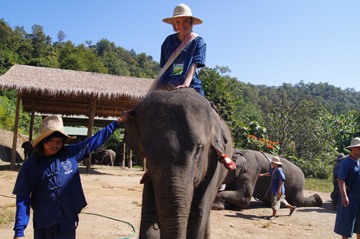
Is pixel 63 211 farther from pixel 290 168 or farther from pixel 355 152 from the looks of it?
pixel 290 168

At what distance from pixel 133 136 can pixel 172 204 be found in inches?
41.7

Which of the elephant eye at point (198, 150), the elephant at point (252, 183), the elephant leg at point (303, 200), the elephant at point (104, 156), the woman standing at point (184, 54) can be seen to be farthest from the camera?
the elephant at point (104, 156)

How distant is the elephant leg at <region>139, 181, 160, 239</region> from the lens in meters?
3.13

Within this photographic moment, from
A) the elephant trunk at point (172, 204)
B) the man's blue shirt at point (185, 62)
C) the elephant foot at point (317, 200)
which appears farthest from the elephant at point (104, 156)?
the elephant trunk at point (172, 204)

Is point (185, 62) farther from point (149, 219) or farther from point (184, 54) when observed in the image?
point (149, 219)

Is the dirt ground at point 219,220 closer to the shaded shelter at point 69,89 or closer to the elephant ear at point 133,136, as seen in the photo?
the elephant ear at point 133,136

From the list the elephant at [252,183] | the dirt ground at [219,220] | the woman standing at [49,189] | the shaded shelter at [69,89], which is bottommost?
the dirt ground at [219,220]

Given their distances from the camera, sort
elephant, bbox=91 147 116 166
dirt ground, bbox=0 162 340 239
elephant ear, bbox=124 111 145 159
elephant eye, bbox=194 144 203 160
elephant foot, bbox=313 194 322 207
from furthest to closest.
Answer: elephant, bbox=91 147 116 166 → elephant foot, bbox=313 194 322 207 → dirt ground, bbox=0 162 340 239 → elephant ear, bbox=124 111 145 159 → elephant eye, bbox=194 144 203 160

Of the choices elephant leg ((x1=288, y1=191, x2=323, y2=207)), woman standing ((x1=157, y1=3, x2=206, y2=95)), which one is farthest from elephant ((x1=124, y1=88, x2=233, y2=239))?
elephant leg ((x1=288, y1=191, x2=323, y2=207))

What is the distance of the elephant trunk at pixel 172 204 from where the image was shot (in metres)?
2.41

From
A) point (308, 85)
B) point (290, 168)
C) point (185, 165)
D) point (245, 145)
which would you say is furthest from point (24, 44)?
point (308, 85)

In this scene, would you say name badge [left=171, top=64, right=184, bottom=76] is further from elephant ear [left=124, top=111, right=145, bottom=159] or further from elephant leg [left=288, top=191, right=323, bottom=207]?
elephant leg [left=288, top=191, right=323, bottom=207]

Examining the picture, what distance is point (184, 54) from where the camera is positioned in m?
3.64

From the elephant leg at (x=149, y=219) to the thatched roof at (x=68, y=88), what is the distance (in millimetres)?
9944
